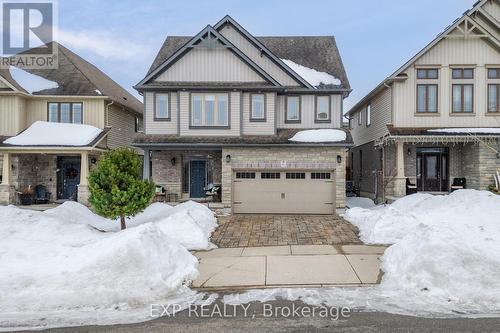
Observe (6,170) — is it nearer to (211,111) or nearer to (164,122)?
(164,122)

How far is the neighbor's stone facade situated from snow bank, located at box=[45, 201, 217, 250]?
327 cm

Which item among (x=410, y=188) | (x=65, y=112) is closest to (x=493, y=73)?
(x=410, y=188)

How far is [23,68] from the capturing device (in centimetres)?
2338

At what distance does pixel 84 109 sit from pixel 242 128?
9.32m

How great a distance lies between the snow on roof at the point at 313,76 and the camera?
20297mm

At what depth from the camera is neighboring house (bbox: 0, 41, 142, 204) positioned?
20.8m

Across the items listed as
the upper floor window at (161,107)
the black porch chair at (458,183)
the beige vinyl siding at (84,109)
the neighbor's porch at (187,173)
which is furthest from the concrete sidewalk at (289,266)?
the beige vinyl siding at (84,109)

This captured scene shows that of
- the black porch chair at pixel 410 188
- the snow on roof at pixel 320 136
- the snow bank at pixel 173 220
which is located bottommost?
the snow bank at pixel 173 220

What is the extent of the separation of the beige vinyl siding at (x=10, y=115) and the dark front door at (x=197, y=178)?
9657 millimetres

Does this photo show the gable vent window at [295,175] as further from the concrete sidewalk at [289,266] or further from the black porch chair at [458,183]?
the black porch chair at [458,183]

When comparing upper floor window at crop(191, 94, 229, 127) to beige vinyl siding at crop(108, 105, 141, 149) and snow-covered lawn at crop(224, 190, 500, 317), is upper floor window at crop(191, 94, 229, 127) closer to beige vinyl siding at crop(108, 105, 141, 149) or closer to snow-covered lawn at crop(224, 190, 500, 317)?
beige vinyl siding at crop(108, 105, 141, 149)

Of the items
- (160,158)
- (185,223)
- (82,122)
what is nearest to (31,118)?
(82,122)

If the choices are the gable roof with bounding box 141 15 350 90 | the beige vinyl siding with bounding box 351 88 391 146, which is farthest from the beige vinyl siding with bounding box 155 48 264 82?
the beige vinyl siding with bounding box 351 88 391 146

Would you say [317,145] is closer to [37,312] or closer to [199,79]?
[199,79]
